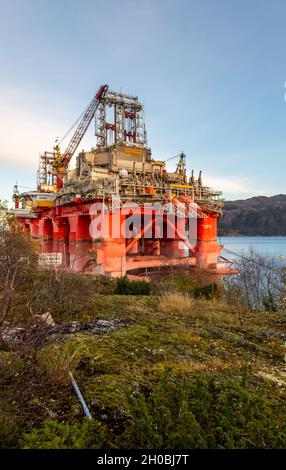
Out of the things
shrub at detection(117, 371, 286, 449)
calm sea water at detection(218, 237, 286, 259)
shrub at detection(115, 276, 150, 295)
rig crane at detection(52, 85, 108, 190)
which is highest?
rig crane at detection(52, 85, 108, 190)

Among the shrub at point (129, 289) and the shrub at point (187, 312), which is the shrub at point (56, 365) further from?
the shrub at point (129, 289)

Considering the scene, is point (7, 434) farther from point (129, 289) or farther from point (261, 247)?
point (261, 247)

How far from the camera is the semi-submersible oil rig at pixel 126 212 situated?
30172 mm

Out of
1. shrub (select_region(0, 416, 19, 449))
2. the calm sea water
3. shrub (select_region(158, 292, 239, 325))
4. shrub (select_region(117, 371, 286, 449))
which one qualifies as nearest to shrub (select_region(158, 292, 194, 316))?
shrub (select_region(158, 292, 239, 325))

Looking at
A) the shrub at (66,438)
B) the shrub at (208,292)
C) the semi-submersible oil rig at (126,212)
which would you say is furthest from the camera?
the semi-submersible oil rig at (126,212)

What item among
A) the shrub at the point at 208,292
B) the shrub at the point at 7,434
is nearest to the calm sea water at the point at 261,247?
the shrub at the point at 208,292

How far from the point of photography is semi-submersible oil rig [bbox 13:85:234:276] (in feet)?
→ 99.0

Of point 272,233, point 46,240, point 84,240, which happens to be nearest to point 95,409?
point 84,240

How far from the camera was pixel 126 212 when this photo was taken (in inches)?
1218

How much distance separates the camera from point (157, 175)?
39.2 m

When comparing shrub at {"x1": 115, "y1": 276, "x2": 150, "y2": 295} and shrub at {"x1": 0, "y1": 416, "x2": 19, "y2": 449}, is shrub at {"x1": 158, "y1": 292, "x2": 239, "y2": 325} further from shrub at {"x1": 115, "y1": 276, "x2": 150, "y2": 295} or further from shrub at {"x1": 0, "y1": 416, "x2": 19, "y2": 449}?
shrub at {"x1": 0, "y1": 416, "x2": 19, "y2": 449}

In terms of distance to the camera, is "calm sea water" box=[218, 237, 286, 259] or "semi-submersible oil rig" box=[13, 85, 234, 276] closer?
"semi-submersible oil rig" box=[13, 85, 234, 276]
